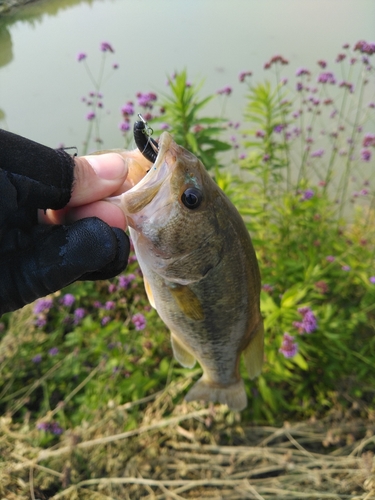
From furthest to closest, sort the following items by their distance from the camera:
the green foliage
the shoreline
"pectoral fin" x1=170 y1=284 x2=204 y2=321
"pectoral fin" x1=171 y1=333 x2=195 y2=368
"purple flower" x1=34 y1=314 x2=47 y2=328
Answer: the shoreline
"purple flower" x1=34 y1=314 x2=47 y2=328
the green foliage
"pectoral fin" x1=171 y1=333 x2=195 y2=368
"pectoral fin" x1=170 y1=284 x2=204 y2=321

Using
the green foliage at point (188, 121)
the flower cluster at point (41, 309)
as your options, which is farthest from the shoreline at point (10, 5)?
the flower cluster at point (41, 309)

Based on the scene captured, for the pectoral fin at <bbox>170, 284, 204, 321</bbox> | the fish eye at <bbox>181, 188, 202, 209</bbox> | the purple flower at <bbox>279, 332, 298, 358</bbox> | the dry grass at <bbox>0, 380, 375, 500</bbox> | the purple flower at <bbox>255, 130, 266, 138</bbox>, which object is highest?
the fish eye at <bbox>181, 188, 202, 209</bbox>

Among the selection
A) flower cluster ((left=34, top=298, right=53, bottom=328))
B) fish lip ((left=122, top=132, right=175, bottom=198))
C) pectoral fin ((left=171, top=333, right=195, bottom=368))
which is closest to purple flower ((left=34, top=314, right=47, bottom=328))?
flower cluster ((left=34, top=298, right=53, bottom=328))

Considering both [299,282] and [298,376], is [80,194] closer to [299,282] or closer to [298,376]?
[299,282]

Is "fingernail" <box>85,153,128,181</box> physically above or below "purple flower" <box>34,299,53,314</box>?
above

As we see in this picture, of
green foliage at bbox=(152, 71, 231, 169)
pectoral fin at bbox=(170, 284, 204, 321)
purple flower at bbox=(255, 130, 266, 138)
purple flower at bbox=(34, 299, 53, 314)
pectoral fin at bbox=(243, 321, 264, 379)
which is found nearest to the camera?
pectoral fin at bbox=(170, 284, 204, 321)

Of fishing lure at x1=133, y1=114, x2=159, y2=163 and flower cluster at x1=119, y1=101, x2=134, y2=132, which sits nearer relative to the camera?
fishing lure at x1=133, y1=114, x2=159, y2=163

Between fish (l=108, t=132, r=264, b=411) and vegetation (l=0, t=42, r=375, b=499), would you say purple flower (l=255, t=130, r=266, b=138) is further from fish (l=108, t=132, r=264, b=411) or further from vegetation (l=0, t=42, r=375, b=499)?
fish (l=108, t=132, r=264, b=411)
